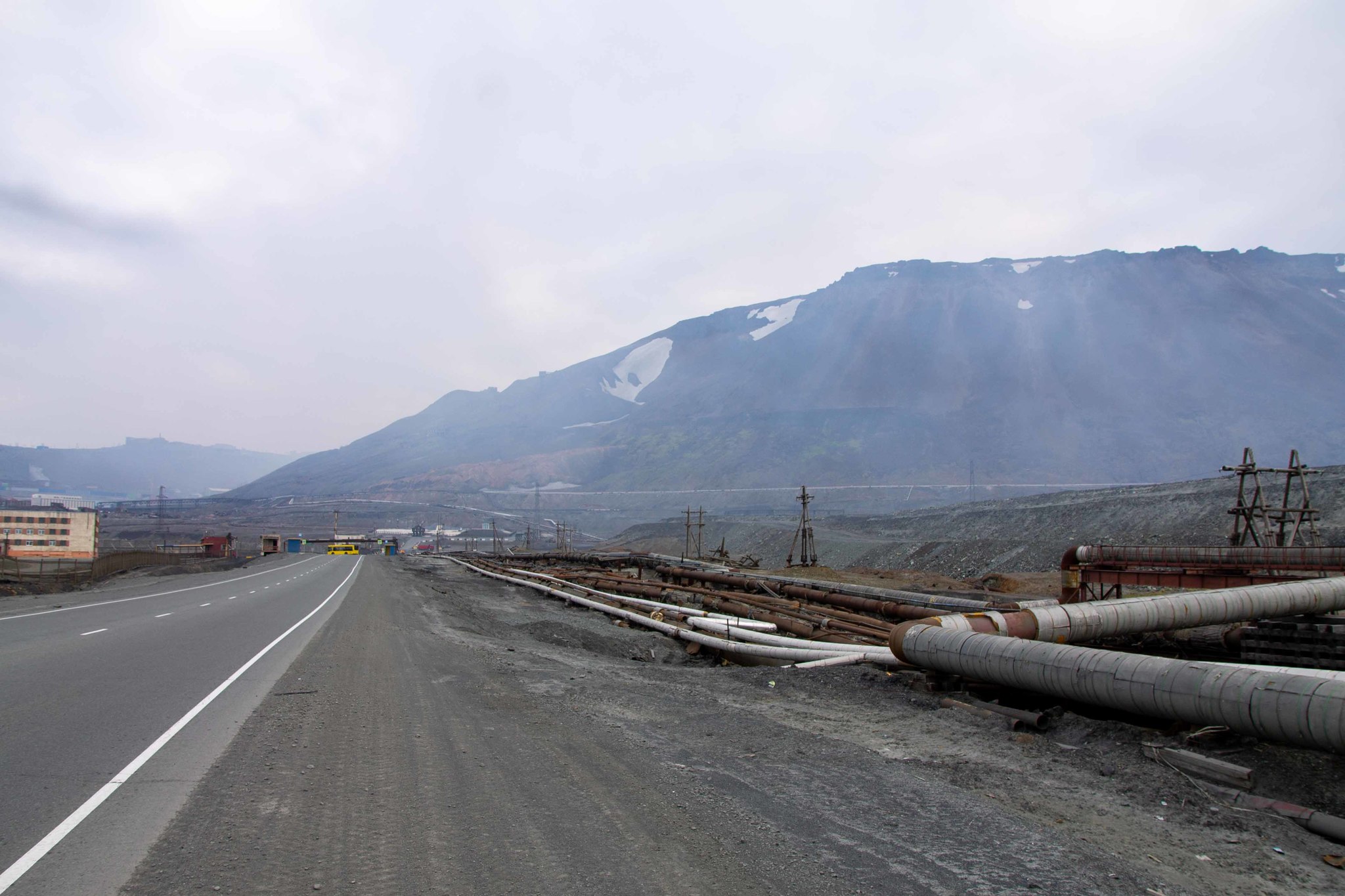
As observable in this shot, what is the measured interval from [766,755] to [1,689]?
29.0 feet

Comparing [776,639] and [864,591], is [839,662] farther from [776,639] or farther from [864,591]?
[864,591]

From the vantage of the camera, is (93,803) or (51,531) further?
(51,531)

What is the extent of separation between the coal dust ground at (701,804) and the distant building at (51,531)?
75.5 meters

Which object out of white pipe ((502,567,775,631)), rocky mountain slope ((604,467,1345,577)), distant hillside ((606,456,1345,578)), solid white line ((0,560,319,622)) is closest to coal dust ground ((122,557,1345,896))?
white pipe ((502,567,775,631))

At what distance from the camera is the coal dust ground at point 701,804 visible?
414 cm

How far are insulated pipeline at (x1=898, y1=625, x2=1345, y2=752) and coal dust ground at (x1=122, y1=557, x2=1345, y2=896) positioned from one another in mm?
308

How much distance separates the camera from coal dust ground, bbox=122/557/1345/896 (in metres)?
4.14

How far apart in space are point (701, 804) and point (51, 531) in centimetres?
8966

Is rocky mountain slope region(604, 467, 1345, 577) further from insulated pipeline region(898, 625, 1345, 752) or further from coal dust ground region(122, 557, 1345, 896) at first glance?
coal dust ground region(122, 557, 1345, 896)

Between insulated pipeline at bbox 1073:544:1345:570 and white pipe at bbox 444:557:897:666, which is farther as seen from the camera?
insulated pipeline at bbox 1073:544:1345:570

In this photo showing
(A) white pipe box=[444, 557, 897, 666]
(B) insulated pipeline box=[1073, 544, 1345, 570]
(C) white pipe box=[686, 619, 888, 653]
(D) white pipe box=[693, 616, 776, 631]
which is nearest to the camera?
(A) white pipe box=[444, 557, 897, 666]

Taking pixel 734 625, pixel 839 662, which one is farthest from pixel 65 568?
pixel 839 662

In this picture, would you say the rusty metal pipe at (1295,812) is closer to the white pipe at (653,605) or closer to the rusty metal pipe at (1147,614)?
the rusty metal pipe at (1147,614)

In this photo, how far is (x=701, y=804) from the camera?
5.25 meters
